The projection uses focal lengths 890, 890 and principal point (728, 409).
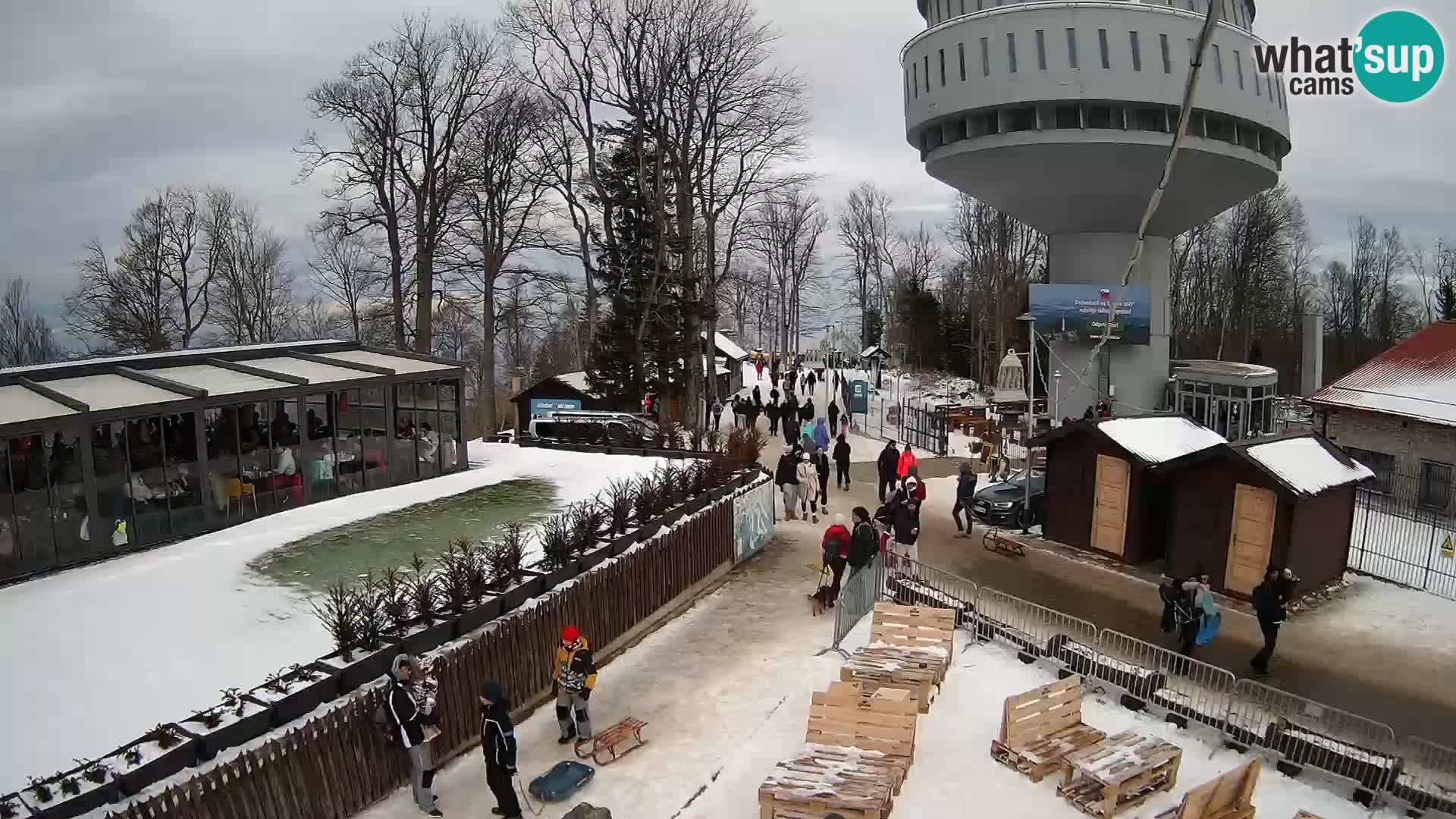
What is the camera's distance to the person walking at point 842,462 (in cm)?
2308

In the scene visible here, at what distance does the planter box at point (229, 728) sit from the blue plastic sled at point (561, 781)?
8.90 ft

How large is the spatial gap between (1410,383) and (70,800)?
103ft

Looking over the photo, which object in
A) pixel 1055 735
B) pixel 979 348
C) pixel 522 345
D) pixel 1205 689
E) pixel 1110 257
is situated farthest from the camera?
pixel 522 345

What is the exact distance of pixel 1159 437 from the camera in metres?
18.5

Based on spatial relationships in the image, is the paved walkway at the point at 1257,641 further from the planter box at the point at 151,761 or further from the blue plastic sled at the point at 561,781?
the planter box at the point at 151,761

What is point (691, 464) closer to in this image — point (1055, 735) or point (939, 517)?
point (939, 517)

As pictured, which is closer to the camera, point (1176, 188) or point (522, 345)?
point (1176, 188)

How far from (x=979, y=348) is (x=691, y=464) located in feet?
135

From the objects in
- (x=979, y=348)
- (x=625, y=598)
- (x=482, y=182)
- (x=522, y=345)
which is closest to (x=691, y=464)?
(x=625, y=598)

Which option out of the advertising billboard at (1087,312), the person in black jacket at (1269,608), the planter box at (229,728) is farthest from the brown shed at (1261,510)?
the advertising billboard at (1087,312)

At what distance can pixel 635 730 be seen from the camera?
10.4 meters

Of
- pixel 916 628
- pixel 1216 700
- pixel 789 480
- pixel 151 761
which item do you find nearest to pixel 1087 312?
pixel 789 480

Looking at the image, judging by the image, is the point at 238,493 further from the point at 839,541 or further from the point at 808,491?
the point at 808,491

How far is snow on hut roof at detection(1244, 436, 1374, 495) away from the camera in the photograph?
15859 millimetres
